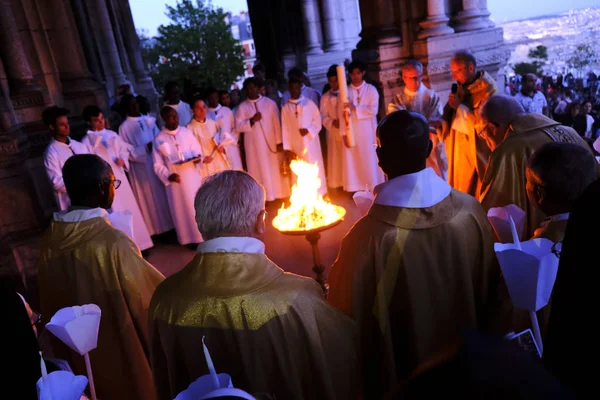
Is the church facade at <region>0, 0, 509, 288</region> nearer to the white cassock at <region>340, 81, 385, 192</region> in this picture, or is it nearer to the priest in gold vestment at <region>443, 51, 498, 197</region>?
the white cassock at <region>340, 81, 385, 192</region>

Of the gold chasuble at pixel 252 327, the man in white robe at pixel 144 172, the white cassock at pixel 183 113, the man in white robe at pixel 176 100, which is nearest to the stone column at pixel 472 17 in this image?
the man in white robe at pixel 176 100

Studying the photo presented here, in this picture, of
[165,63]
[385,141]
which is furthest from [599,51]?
[385,141]

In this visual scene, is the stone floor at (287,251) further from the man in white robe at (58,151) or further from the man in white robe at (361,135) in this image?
the man in white robe at (58,151)

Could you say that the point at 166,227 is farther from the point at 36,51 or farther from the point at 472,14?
the point at 472,14

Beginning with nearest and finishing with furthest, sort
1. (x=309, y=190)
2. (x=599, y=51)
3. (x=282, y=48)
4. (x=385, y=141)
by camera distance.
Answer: (x=385, y=141) < (x=309, y=190) < (x=282, y=48) < (x=599, y=51)

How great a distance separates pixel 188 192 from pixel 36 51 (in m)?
3.10

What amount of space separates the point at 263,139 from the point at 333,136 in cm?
122

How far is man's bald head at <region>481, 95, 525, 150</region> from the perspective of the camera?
3.14 metres

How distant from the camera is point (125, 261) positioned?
2547 mm

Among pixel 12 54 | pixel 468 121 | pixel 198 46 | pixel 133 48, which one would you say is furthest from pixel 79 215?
pixel 198 46

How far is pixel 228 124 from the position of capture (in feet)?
24.8

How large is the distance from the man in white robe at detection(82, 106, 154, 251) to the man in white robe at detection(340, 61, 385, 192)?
10.8 ft

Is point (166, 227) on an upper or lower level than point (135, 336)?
lower

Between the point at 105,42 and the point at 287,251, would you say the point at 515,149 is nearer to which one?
the point at 287,251
